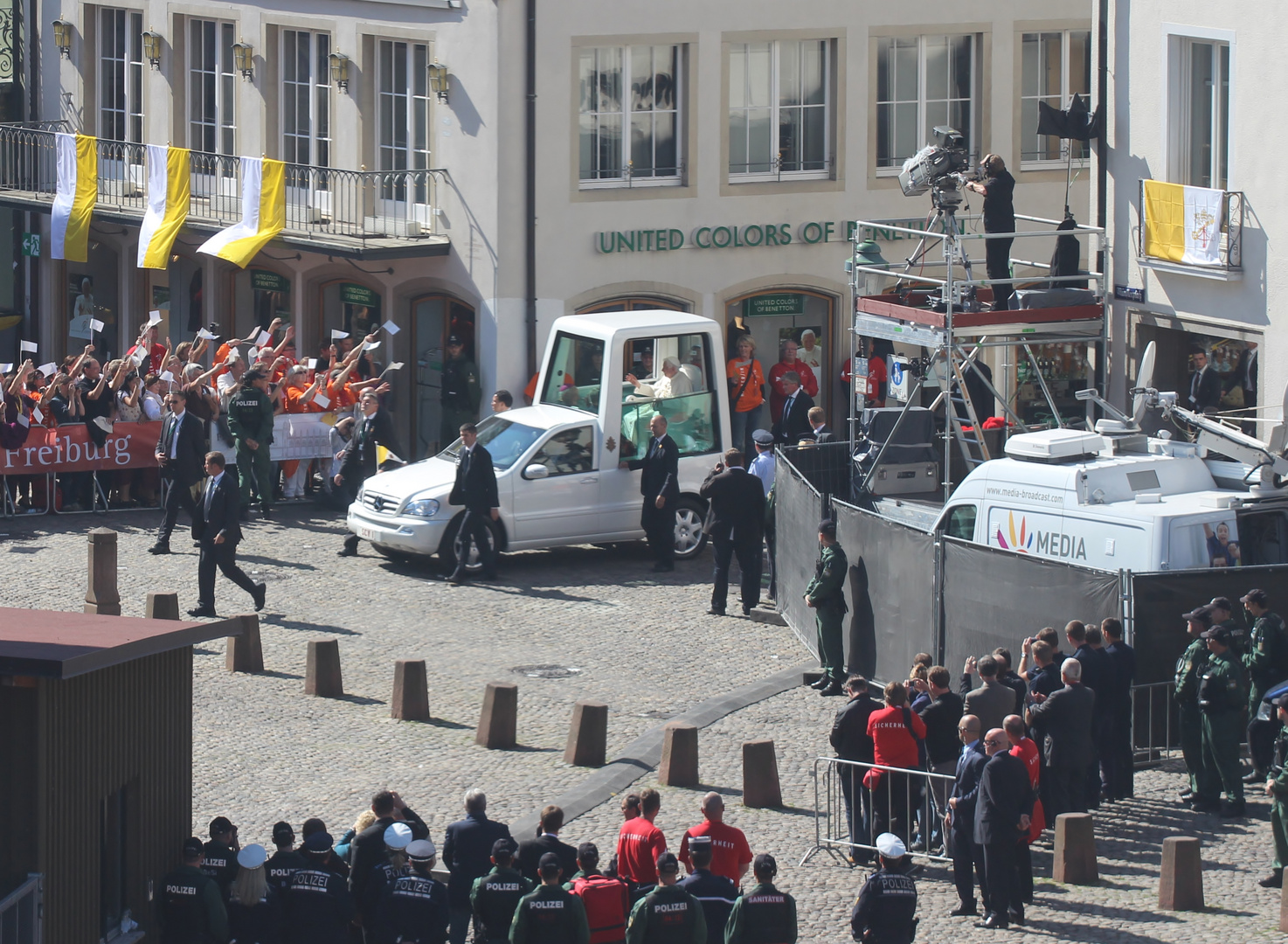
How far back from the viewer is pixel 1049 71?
89.6 feet

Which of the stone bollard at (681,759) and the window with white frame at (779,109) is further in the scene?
the window with white frame at (779,109)

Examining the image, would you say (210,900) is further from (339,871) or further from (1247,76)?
(1247,76)

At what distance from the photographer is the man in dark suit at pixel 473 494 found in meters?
19.2

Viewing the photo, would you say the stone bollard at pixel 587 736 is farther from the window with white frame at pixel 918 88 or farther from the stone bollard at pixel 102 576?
the window with white frame at pixel 918 88

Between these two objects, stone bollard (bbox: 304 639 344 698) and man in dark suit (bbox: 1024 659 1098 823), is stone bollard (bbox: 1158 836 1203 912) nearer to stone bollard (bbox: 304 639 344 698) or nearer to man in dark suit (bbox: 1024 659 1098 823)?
man in dark suit (bbox: 1024 659 1098 823)

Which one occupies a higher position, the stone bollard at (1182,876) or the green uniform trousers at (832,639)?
the green uniform trousers at (832,639)

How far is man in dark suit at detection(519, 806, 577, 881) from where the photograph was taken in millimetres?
9930

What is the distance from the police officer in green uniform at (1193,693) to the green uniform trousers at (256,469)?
462 inches

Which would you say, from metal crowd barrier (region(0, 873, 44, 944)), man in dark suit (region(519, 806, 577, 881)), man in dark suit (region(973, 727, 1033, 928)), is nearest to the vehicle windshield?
man in dark suit (region(973, 727, 1033, 928))

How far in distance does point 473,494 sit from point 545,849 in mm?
9548

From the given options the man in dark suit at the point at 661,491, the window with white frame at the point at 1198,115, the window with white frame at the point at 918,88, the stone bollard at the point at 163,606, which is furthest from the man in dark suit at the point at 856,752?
the window with white frame at the point at 918,88

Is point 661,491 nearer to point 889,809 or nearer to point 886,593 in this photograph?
point 886,593

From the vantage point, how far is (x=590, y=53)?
25891 mm

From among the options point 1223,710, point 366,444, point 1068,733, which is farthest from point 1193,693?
point 366,444
